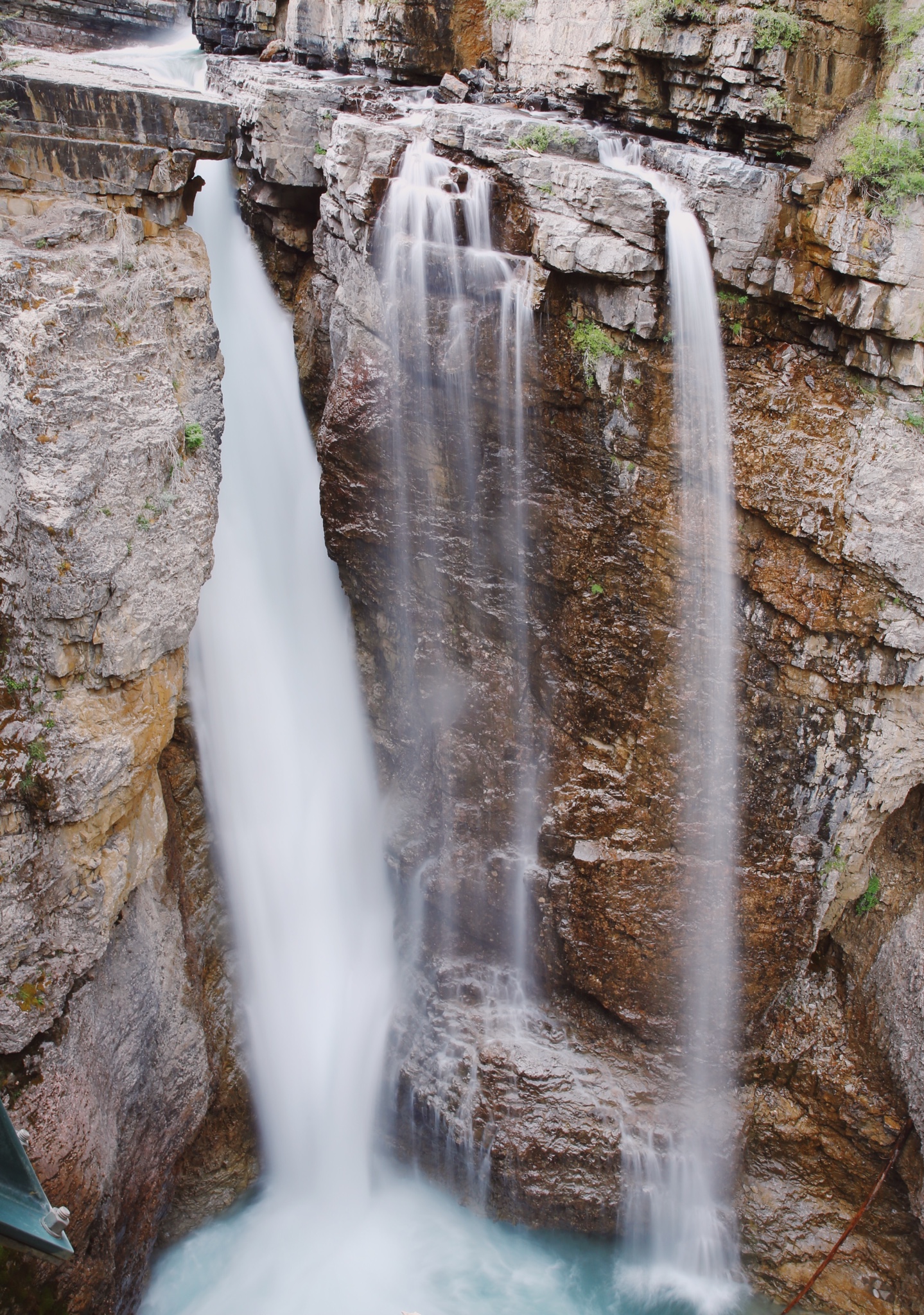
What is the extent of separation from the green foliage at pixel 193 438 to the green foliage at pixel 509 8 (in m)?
6.04

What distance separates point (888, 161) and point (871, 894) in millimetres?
6808

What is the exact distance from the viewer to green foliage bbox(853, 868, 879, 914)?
9.01 metres

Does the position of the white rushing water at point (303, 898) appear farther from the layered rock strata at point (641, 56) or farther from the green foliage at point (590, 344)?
the layered rock strata at point (641, 56)

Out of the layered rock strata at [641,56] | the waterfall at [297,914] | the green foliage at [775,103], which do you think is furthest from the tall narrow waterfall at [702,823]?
the green foliage at [775,103]

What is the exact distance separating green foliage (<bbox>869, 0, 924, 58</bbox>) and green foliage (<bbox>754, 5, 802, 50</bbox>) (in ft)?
2.40

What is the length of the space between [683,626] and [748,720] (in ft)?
3.74

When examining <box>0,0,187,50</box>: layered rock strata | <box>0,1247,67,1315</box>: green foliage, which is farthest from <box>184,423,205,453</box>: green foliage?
<box>0,0,187,50</box>: layered rock strata

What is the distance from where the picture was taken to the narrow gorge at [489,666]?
723 cm

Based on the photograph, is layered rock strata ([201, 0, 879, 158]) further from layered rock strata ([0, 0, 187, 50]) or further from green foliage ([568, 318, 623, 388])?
layered rock strata ([0, 0, 187, 50])

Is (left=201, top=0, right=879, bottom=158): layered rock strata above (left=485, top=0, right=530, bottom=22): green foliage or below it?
below

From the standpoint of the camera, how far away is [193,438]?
756 centimetres

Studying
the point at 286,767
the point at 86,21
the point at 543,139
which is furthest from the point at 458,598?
the point at 86,21

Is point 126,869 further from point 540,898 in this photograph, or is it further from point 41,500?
point 540,898

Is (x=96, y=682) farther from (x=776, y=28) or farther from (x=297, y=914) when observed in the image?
(x=776, y=28)
